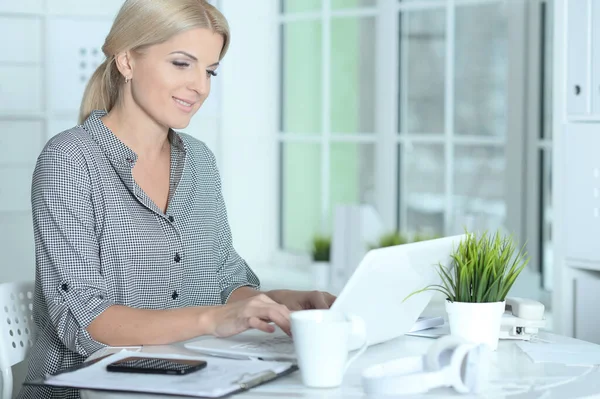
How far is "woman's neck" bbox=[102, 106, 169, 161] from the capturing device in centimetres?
206

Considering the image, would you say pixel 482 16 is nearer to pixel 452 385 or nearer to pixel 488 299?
pixel 488 299

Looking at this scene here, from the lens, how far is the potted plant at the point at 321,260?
3648 millimetres

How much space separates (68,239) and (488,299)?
0.79 m

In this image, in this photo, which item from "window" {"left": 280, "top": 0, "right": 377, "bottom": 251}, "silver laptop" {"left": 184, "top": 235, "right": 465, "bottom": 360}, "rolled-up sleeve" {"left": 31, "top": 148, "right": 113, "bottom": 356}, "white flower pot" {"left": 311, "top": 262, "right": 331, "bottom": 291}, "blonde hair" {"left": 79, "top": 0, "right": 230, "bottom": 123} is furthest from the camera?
"window" {"left": 280, "top": 0, "right": 377, "bottom": 251}

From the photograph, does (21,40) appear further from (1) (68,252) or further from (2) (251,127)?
(1) (68,252)

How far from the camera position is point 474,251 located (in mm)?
1637

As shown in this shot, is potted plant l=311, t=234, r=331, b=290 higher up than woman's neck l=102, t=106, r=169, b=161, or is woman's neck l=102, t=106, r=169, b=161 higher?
woman's neck l=102, t=106, r=169, b=161

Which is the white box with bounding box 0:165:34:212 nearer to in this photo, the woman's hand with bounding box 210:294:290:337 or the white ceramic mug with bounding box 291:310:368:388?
the woman's hand with bounding box 210:294:290:337

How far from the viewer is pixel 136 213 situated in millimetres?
1964

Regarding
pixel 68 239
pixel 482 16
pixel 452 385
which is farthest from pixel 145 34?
pixel 482 16

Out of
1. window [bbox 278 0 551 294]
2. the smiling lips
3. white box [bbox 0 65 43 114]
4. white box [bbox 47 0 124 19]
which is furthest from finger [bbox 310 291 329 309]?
white box [bbox 47 0 124 19]

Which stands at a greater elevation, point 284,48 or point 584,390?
point 284,48

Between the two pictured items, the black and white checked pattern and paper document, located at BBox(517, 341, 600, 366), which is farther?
the black and white checked pattern

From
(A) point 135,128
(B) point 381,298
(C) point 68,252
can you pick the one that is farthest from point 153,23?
(B) point 381,298
